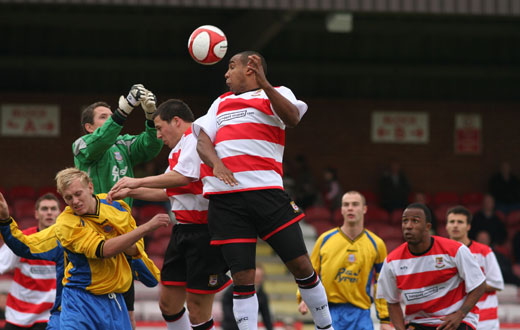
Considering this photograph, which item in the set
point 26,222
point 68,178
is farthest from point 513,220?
point 68,178

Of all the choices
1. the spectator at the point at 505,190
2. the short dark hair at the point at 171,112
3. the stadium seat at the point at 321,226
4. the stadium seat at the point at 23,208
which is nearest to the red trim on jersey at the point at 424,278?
the short dark hair at the point at 171,112

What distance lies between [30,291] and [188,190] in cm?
302

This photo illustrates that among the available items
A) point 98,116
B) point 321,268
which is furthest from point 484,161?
point 98,116

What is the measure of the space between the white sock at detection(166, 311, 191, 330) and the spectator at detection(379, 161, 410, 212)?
11.9m

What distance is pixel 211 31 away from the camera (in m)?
6.91

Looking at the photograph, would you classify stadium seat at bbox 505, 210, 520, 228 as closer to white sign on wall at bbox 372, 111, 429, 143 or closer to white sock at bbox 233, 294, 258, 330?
white sign on wall at bbox 372, 111, 429, 143

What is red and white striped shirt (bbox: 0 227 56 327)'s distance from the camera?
8.80 m

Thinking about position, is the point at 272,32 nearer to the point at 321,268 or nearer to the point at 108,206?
the point at 321,268

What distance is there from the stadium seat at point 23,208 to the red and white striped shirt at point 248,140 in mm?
10101

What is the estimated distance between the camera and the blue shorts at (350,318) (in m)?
8.41

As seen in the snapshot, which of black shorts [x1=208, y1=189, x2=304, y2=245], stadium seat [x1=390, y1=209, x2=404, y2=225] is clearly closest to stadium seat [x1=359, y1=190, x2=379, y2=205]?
stadium seat [x1=390, y1=209, x2=404, y2=225]

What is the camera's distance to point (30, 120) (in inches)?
765

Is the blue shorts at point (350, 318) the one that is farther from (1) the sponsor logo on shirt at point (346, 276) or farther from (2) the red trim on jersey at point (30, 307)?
(2) the red trim on jersey at point (30, 307)

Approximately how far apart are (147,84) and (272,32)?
5.30 meters
